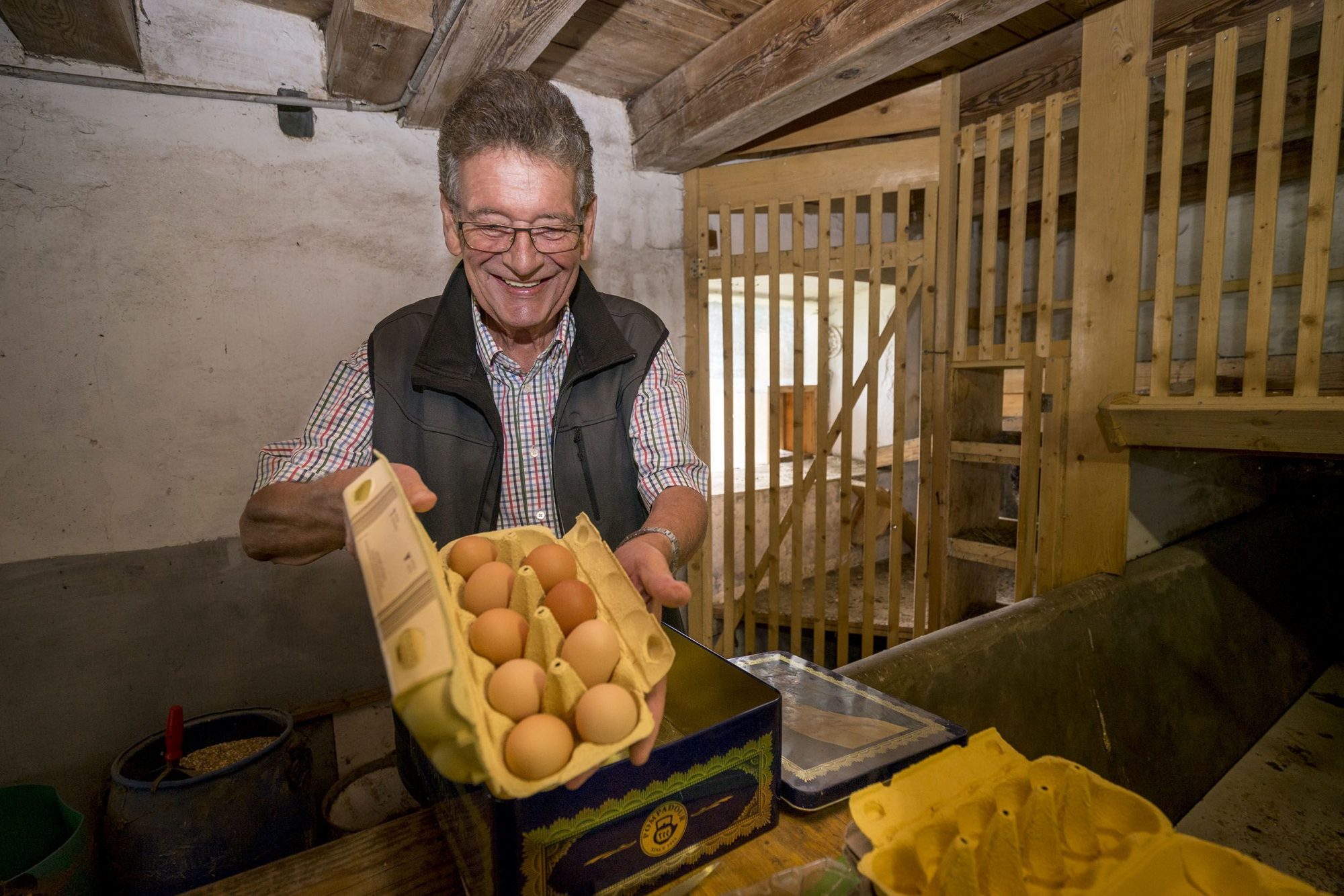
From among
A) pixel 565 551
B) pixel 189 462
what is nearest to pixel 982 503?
pixel 565 551

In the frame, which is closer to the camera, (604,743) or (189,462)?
(604,743)

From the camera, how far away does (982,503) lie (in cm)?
302

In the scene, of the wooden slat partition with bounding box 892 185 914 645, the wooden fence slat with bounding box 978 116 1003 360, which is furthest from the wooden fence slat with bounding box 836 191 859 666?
the wooden fence slat with bounding box 978 116 1003 360

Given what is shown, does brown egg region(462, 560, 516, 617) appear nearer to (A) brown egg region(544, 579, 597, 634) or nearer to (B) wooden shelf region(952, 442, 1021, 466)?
(A) brown egg region(544, 579, 597, 634)

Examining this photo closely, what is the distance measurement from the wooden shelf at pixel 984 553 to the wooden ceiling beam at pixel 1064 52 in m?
1.87

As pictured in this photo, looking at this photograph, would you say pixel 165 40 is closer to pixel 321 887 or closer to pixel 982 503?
pixel 321 887

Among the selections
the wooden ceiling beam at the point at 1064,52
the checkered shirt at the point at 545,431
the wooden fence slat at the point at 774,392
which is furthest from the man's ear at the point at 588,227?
the wooden ceiling beam at the point at 1064,52

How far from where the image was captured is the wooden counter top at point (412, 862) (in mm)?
890

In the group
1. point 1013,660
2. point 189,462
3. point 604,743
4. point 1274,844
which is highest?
point 189,462

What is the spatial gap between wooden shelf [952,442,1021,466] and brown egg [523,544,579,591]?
2363 millimetres

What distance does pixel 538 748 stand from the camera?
0.61 meters

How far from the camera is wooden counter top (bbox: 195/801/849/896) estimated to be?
89cm

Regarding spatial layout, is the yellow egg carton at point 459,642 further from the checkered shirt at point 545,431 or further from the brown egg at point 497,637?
the checkered shirt at point 545,431

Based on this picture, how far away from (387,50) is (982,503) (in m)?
3.06
